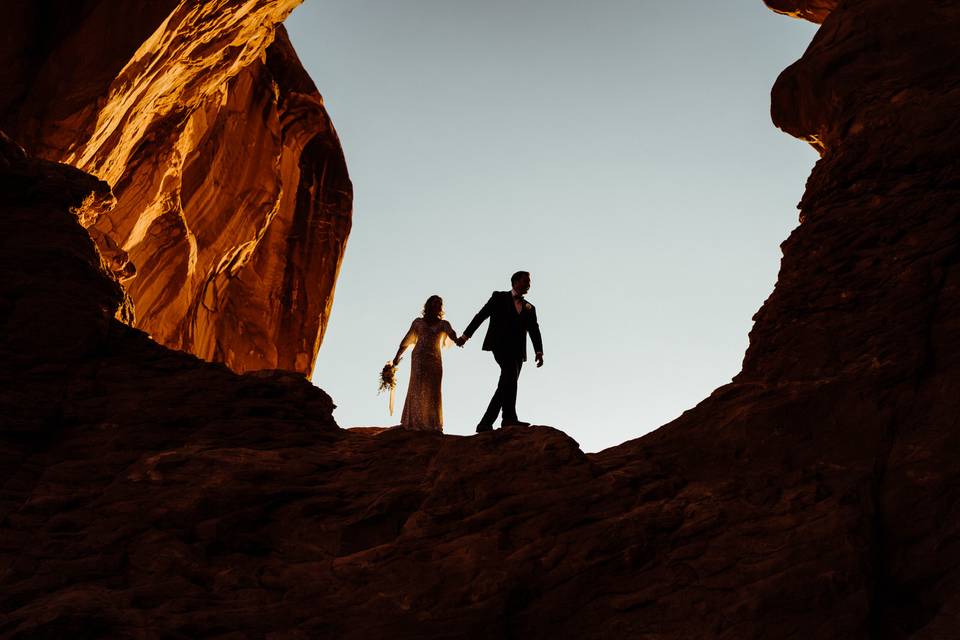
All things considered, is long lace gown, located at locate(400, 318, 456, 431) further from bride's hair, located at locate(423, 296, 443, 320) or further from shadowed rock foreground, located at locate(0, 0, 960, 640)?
shadowed rock foreground, located at locate(0, 0, 960, 640)

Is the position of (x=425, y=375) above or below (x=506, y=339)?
below

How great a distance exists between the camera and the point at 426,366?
14.0 meters

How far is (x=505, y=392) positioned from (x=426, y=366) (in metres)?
1.48

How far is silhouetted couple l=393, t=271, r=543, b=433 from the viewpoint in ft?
43.1

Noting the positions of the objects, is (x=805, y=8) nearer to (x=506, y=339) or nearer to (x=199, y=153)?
(x=506, y=339)

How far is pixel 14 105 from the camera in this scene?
14.8 meters

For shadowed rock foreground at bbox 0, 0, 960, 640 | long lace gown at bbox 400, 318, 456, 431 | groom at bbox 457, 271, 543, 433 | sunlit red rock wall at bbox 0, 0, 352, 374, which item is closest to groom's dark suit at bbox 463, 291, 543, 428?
groom at bbox 457, 271, 543, 433

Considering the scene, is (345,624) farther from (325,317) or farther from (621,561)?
(325,317)

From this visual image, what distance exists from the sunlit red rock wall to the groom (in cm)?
708

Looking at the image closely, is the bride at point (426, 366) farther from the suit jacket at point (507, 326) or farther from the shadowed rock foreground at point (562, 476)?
the shadowed rock foreground at point (562, 476)

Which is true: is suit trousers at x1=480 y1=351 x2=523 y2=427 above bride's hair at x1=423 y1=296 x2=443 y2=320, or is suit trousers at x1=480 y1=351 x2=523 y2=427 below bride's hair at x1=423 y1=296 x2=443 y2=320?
below

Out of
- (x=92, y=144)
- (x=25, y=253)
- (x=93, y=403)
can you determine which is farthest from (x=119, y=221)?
(x=93, y=403)

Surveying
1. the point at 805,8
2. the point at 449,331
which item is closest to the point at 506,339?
the point at 449,331

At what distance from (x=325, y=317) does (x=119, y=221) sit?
9.83 meters
